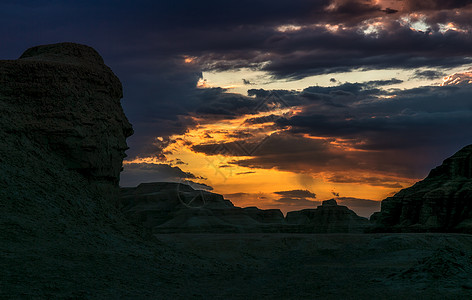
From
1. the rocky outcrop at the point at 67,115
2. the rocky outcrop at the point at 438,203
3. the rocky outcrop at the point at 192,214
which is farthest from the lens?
the rocky outcrop at the point at 192,214

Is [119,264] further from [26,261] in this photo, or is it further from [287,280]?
[287,280]

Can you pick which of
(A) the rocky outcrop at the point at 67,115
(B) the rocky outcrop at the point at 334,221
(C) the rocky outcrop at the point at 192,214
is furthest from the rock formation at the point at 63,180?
(B) the rocky outcrop at the point at 334,221

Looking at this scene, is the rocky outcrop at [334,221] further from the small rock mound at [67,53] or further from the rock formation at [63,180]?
the small rock mound at [67,53]

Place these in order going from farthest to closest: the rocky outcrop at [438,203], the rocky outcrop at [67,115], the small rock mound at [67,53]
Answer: the rocky outcrop at [438,203]
the small rock mound at [67,53]
the rocky outcrop at [67,115]

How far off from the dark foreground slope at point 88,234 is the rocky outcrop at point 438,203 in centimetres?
3766

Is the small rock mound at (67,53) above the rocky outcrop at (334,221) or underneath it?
above

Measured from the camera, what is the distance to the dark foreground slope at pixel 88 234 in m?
18.4

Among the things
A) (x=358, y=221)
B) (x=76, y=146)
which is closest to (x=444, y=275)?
(x=76, y=146)

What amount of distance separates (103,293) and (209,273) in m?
11.0

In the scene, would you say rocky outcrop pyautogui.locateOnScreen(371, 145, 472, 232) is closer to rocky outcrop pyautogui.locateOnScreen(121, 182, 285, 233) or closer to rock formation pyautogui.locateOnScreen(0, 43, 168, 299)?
rocky outcrop pyautogui.locateOnScreen(121, 182, 285, 233)

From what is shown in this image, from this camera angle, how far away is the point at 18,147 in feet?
87.4

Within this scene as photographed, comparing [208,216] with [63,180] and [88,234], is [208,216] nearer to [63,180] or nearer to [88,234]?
[63,180]

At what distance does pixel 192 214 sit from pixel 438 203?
6729cm

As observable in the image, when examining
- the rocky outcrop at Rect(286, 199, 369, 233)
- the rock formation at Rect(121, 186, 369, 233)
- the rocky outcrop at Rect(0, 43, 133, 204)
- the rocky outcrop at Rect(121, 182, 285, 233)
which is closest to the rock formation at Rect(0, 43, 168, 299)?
the rocky outcrop at Rect(0, 43, 133, 204)
